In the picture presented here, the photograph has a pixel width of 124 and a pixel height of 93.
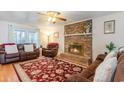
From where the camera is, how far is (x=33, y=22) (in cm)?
124

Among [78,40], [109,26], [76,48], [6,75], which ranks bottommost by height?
[6,75]

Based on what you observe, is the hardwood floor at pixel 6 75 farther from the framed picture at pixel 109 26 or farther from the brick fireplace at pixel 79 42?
the framed picture at pixel 109 26

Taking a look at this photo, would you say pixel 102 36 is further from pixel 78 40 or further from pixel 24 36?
pixel 24 36

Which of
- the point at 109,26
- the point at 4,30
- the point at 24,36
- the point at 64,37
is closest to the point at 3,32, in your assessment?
the point at 4,30

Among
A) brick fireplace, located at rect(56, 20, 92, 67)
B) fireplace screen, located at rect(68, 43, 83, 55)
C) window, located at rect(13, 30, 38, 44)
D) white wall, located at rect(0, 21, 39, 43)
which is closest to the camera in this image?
white wall, located at rect(0, 21, 39, 43)

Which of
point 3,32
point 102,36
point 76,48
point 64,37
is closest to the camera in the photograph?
point 3,32

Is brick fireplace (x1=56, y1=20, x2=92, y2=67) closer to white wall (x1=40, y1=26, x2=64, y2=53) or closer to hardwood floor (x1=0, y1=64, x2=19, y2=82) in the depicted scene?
white wall (x1=40, y1=26, x2=64, y2=53)

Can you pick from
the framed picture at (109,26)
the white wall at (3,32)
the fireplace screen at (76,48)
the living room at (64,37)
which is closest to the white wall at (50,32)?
the living room at (64,37)

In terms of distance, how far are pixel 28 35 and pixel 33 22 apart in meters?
0.16

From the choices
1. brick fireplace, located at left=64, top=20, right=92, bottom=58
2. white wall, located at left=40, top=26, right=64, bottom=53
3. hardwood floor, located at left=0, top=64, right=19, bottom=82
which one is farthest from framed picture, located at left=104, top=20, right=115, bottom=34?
hardwood floor, located at left=0, top=64, right=19, bottom=82

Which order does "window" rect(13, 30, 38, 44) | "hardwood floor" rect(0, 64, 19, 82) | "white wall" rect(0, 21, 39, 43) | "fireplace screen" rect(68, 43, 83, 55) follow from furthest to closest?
"fireplace screen" rect(68, 43, 83, 55)
"hardwood floor" rect(0, 64, 19, 82)
"window" rect(13, 30, 38, 44)
"white wall" rect(0, 21, 39, 43)

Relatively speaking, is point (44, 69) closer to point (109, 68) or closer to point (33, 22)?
point (33, 22)
